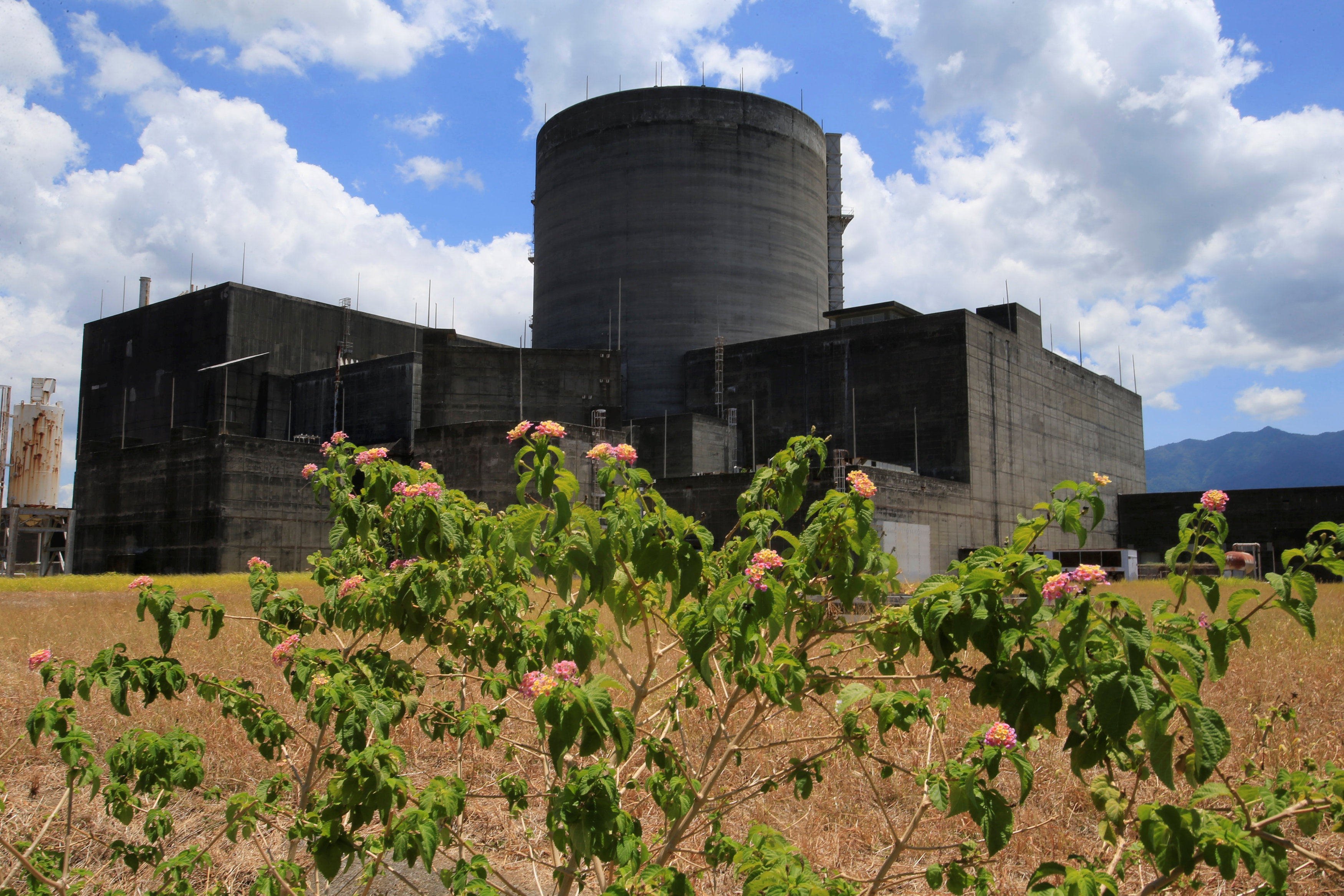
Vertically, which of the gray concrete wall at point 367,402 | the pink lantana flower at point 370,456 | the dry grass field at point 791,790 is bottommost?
the dry grass field at point 791,790

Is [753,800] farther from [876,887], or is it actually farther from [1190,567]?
[1190,567]

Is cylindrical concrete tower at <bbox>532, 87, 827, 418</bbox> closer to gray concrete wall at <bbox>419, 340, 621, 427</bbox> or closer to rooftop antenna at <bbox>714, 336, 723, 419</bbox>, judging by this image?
rooftop antenna at <bbox>714, 336, 723, 419</bbox>

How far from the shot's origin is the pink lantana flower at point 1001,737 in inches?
119

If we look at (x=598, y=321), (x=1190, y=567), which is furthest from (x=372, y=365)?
(x=1190, y=567)

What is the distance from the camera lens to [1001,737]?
302 centimetres

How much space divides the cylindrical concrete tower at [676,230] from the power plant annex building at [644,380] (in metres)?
0.13

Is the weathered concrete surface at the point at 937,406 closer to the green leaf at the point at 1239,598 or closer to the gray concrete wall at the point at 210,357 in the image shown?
the gray concrete wall at the point at 210,357

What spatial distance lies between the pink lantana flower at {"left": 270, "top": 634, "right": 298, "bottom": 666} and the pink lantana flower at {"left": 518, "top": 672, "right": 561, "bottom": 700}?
162 cm

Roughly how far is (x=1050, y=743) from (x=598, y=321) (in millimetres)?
49095

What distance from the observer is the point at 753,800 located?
6648 millimetres

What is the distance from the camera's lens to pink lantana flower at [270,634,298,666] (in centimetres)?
432

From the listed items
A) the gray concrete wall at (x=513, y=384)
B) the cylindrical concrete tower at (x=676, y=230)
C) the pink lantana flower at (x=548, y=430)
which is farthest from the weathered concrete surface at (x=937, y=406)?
the pink lantana flower at (x=548, y=430)

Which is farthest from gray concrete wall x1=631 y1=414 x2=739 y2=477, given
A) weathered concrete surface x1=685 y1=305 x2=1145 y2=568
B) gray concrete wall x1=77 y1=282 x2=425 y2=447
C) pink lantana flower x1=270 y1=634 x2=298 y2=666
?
pink lantana flower x1=270 y1=634 x2=298 y2=666

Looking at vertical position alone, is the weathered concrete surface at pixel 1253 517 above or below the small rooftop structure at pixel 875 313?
below
